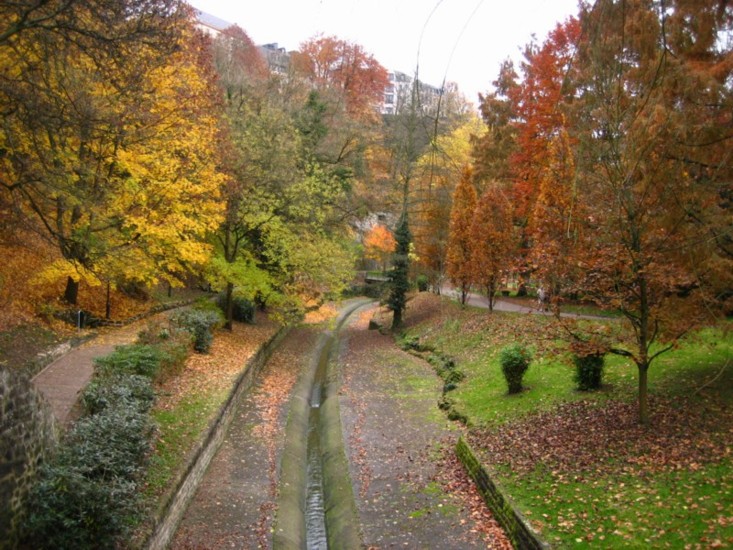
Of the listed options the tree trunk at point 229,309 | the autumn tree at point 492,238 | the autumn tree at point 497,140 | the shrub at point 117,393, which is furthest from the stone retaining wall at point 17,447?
the autumn tree at point 497,140

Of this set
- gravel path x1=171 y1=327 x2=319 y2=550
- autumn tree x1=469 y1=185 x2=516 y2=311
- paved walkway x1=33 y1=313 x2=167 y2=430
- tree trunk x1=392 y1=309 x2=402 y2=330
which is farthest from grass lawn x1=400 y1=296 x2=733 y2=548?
tree trunk x1=392 y1=309 x2=402 y2=330

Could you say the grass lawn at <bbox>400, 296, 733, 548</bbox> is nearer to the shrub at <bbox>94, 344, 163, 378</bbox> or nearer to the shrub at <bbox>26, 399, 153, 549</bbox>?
the shrub at <bbox>26, 399, 153, 549</bbox>

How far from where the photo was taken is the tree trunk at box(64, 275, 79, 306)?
18.3 meters

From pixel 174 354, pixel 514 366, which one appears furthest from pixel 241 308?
pixel 514 366

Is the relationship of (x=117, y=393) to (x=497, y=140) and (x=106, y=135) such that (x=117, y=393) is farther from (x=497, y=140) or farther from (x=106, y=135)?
(x=497, y=140)

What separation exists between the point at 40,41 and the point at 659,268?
10.2 m

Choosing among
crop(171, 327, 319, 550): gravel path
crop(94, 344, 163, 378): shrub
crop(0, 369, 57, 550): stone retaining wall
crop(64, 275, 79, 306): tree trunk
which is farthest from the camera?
crop(64, 275, 79, 306): tree trunk

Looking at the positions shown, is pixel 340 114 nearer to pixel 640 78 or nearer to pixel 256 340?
pixel 256 340

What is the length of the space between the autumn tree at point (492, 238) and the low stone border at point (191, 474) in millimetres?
10498

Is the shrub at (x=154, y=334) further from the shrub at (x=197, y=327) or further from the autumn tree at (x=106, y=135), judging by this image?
the autumn tree at (x=106, y=135)

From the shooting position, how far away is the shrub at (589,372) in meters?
12.8

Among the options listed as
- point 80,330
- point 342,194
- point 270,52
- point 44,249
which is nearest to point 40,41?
point 44,249

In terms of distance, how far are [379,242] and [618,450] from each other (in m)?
28.5

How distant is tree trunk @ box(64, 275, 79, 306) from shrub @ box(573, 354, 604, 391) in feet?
50.1
